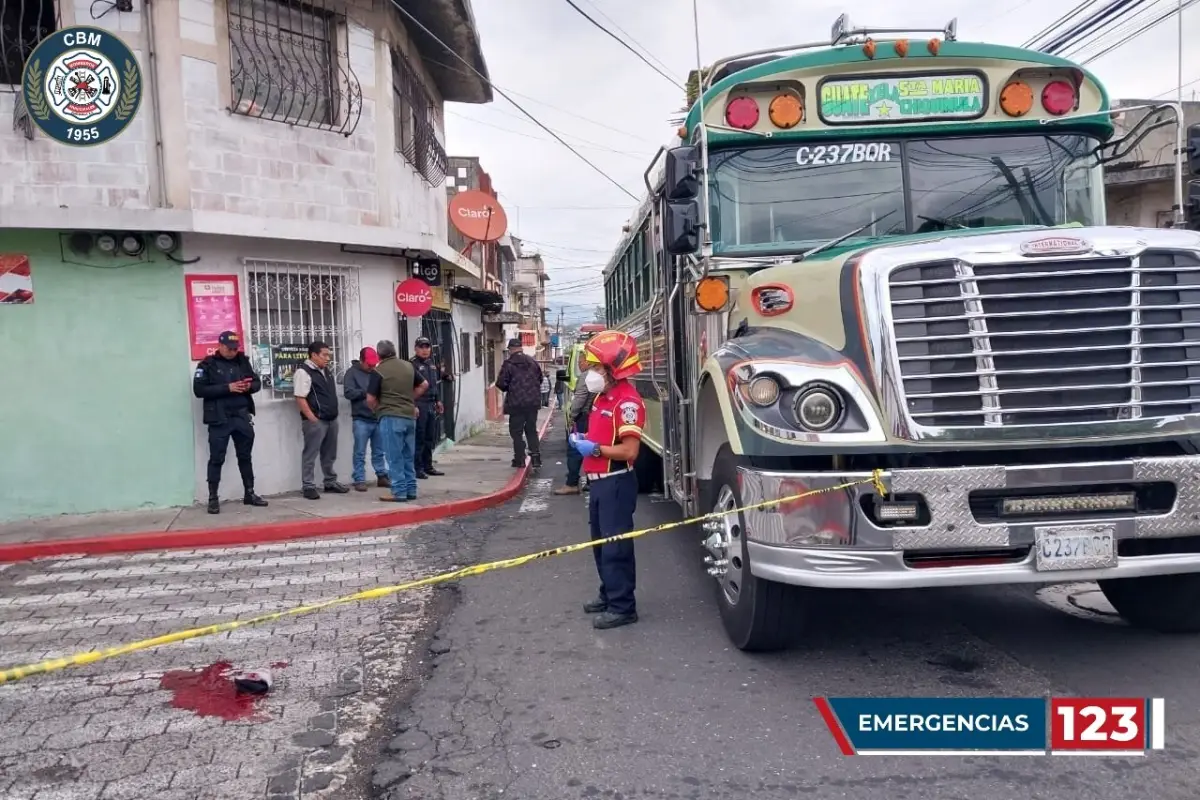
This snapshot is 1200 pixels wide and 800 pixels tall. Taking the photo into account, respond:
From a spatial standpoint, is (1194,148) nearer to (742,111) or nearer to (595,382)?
(742,111)

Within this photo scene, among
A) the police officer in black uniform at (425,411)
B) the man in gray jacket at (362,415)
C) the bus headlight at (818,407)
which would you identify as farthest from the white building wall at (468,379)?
the bus headlight at (818,407)

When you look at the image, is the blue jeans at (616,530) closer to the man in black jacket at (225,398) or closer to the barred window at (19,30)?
the man in black jacket at (225,398)

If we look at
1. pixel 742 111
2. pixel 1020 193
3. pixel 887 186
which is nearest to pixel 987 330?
pixel 887 186

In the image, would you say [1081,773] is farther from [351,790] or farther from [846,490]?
[351,790]

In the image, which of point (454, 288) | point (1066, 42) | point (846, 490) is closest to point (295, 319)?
point (454, 288)

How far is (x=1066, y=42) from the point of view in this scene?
954 centimetres

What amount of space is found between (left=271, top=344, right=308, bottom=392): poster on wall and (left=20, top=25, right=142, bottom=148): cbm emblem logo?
2.61 m

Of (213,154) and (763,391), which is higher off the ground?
(213,154)

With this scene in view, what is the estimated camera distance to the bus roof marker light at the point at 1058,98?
534 centimetres

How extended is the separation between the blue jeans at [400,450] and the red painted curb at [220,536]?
53cm

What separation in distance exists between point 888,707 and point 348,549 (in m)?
5.18

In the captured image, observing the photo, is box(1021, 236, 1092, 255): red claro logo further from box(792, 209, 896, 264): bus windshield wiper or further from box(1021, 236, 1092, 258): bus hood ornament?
box(792, 209, 896, 264): bus windshield wiper

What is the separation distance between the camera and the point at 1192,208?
17.2 ft

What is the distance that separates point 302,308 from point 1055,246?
833cm
